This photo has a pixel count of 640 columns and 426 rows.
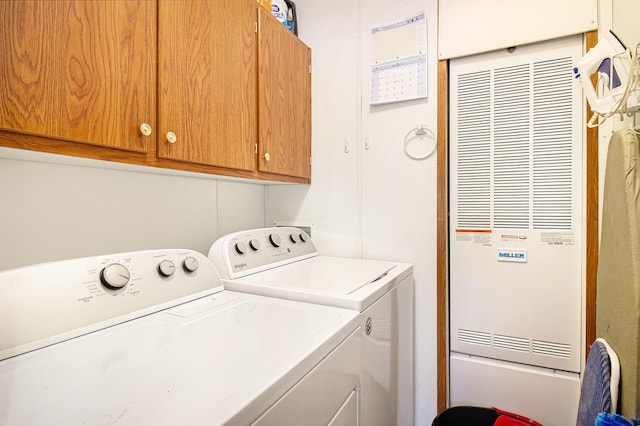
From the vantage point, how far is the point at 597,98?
1137 millimetres

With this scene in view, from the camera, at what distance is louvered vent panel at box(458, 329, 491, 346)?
1.50 metres

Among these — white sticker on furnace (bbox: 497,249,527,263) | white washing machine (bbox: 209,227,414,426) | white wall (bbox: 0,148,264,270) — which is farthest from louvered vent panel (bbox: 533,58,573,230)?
white wall (bbox: 0,148,264,270)

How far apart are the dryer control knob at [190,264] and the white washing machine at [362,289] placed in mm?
158

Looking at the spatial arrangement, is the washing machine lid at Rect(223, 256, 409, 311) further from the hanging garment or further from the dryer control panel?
the hanging garment

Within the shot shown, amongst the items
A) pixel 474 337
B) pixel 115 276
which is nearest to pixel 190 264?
pixel 115 276

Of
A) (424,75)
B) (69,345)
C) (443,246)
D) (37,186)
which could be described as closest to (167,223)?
(37,186)

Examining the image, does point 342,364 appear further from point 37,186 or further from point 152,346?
point 37,186

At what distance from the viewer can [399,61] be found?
1674 millimetres

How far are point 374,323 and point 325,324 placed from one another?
0.30 m

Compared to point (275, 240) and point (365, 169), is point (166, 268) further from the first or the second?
point (365, 169)

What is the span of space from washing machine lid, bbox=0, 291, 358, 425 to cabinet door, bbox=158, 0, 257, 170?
23.2 inches

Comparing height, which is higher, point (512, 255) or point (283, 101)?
point (283, 101)

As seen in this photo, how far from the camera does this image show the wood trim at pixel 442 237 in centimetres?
157

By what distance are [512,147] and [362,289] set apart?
3.38 feet
